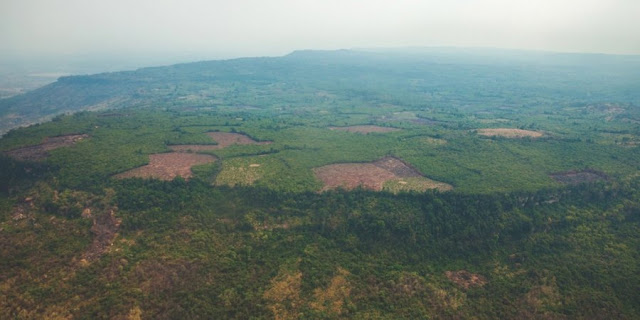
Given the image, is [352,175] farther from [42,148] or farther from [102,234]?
[42,148]

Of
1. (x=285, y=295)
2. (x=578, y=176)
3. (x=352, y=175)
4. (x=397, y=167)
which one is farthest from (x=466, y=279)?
(x=578, y=176)

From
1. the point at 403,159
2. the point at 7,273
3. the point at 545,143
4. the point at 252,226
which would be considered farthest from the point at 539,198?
the point at 7,273

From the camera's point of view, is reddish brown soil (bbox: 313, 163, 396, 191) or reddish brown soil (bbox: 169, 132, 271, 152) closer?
reddish brown soil (bbox: 313, 163, 396, 191)

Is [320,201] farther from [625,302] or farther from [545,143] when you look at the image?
[545,143]

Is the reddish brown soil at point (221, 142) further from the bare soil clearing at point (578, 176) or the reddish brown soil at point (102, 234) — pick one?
the bare soil clearing at point (578, 176)

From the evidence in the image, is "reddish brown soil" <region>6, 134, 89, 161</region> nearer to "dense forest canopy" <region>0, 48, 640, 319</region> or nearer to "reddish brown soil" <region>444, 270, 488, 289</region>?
"dense forest canopy" <region>0, 48, 640, 319</region>

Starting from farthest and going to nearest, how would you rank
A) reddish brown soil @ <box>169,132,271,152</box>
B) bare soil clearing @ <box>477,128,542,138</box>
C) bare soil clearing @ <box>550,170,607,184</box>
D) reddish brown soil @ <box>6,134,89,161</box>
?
1. bare soil clearing @ <box>477,128,542,138</box>
2. reddish brown soil @ <box>169,132,271,152</box>
3. bare soil clearing @ <box>550,170,607,184</box>
4. reddish brown soil @ <box>6,134,89,161</box>

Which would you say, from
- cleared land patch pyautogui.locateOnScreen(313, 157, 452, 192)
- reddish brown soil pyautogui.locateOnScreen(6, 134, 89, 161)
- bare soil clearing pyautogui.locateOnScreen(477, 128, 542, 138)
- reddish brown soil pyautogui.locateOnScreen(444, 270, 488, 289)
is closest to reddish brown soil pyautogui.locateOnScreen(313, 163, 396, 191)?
cleared land patch pyautogui.locateOnScreen(313, 157, 452, 192)

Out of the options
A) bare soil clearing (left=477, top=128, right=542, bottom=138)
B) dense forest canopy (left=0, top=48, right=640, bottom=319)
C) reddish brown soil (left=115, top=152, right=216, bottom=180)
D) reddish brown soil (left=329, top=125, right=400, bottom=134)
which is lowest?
dense forest canopy (left=0, top=48, right=640, bottom=319)
